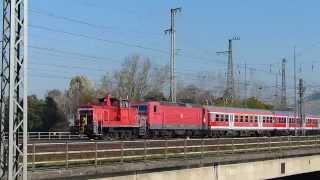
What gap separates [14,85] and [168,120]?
137 ft

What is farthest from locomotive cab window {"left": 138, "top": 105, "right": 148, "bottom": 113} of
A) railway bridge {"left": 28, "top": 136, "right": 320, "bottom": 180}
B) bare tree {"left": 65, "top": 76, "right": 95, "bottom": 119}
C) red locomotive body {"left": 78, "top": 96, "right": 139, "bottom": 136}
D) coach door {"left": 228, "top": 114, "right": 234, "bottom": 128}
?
bare tree {"left": 65, "top": 76, "right": 95, "bottom": 119}

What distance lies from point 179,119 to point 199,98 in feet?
256

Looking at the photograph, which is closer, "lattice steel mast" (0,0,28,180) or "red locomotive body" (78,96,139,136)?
"lattice steel mast" (0,0,28,180)

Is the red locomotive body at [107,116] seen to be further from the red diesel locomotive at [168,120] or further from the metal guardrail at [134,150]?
the metal guardrail at [134,150]

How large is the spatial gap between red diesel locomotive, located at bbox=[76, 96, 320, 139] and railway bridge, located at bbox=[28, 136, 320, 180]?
53.0ft

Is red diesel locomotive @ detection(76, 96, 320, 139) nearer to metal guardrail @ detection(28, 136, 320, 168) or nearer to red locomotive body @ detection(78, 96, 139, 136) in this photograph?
red locomotive body @ detection(78, 96, 139, 136)

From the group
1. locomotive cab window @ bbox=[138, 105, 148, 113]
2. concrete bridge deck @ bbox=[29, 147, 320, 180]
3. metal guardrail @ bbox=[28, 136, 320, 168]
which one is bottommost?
concrete bridge deck @ bbox=[29, 147, 320, 180]

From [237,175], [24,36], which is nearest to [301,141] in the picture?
→ [237,175]

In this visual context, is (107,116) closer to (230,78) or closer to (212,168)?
(212,168)

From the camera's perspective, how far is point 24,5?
14.2 m

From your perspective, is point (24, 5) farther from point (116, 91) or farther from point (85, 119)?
point (116, 91)

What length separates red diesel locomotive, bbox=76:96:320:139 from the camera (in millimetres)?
49188

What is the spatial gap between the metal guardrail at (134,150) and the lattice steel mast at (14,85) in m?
3.57

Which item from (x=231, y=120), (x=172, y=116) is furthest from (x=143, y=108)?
(x=231, y=120)
